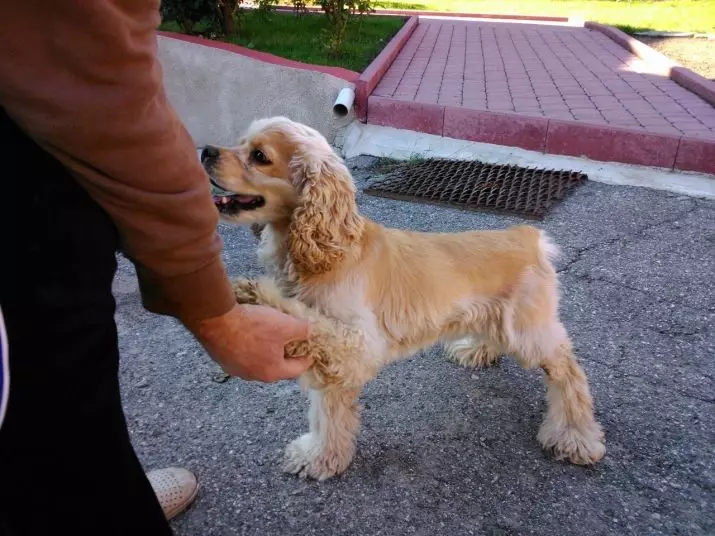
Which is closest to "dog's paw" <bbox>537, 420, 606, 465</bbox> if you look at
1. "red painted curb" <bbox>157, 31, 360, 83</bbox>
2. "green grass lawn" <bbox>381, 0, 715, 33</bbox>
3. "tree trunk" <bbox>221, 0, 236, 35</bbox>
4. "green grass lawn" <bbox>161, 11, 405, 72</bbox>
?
"red painted curb" <bbox>157, 31, 360, 83</bbox>

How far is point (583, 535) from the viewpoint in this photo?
7.35 feet

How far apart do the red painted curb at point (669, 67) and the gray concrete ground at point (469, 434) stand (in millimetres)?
3813

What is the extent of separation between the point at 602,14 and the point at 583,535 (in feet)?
45.3

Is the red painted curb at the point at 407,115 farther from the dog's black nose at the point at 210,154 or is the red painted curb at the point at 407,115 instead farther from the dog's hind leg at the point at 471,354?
the dog's black nose at the point at 210,154

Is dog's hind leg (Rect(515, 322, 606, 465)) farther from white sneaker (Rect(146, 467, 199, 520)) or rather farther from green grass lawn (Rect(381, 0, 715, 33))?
green grass lawn (Rect(381, 0, 715, 33))

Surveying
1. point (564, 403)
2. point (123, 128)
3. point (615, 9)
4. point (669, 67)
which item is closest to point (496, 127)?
point (669, 67)

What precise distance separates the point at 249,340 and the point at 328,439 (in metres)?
1.18

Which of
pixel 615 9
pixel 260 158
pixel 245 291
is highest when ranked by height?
pixel 615 9

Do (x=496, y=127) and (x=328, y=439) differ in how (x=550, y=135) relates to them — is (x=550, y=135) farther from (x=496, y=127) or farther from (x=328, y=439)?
(x=328, y=439)

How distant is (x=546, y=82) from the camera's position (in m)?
7.56

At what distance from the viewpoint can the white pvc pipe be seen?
6.02 m

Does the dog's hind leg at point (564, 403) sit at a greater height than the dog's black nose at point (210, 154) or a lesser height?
lesser

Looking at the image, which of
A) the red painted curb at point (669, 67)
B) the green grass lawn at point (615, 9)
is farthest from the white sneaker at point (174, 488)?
the green grass lawn at point (615, 9)

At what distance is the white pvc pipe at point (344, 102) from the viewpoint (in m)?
6.02
